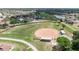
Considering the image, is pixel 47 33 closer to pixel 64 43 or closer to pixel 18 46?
pixel 64 43

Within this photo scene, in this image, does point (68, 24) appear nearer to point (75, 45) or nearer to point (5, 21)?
point (75, 45)

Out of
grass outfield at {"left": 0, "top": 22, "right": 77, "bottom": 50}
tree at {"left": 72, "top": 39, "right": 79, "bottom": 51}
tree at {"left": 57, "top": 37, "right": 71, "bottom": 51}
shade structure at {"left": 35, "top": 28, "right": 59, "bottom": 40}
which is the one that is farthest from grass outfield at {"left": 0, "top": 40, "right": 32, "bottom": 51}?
tree at {"left": 72, "top": 39, "right": 79, "bottom": 51}

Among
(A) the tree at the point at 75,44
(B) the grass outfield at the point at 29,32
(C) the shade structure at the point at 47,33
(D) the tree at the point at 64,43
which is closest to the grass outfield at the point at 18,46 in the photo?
(B) the grass outfield at the point at 29,32

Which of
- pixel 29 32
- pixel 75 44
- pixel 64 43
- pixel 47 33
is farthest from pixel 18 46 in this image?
pixel 75 44

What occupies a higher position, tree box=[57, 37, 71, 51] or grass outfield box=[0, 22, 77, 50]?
grass outfield box=[0, 22, 77, 50]

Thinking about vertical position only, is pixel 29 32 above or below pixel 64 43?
above

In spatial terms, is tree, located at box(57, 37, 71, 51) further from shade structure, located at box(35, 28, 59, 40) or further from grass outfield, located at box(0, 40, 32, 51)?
grass outfield, located at box(0, 40, 32, 51)

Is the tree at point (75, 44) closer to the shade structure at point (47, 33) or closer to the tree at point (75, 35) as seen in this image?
the tree at point (75, 35)
